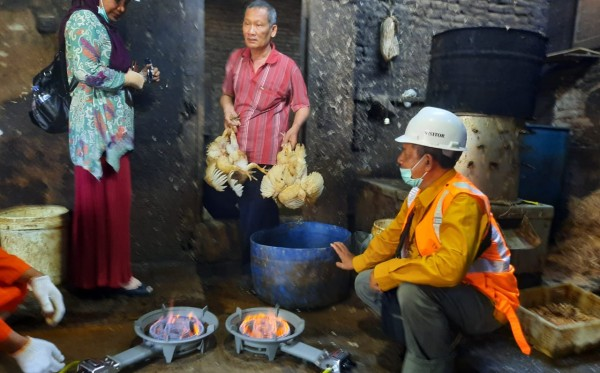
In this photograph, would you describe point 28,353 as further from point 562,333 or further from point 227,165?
point 562,333

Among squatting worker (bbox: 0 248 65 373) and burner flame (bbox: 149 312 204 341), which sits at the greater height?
squatting worker (bbox: 0 248 65 373)

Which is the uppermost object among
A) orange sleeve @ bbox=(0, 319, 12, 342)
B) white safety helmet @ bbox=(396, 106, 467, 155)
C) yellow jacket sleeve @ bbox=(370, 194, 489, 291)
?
white safety helmet @ bbox=(396, 106, 467, 155)

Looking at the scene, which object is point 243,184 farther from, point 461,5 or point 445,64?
point 461,5

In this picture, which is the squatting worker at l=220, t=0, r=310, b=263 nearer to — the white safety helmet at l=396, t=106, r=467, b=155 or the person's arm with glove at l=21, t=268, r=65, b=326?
the white safety helmet at l=396, t=106, r=467, b=155

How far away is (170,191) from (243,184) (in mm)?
972

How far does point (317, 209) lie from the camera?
530 cm

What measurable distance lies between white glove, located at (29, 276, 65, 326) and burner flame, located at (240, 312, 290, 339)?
45.9 inches

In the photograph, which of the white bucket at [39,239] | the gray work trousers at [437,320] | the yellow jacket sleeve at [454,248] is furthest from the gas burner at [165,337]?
the yellow jacket sleeve at [454,248]

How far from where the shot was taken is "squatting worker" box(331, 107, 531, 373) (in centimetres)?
231

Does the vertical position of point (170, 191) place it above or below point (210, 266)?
above

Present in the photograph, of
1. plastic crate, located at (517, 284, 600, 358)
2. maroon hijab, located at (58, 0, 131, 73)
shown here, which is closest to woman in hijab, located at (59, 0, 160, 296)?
maroon hijab, located at (58, 0, 131, 73)

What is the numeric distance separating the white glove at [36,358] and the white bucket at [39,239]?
138 cm

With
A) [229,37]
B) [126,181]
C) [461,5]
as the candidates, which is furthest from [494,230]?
[229,37]

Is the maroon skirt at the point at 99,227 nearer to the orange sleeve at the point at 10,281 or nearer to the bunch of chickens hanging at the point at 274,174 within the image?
the bunch of chickens hanging at the point at 274,174
